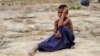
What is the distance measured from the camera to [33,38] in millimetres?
7902

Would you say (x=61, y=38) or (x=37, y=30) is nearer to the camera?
(x=61, y=38)

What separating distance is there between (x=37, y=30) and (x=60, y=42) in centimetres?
246

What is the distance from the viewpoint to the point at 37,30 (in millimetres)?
8906

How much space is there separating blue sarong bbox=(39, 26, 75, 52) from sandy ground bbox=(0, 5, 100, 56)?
0.48 ft

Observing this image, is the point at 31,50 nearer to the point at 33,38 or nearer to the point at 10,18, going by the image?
the point at 33,38

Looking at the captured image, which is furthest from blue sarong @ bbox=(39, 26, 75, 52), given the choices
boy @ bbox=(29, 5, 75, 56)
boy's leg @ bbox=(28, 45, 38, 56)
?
boy's leg @ bbox=(28, 45, 38, 56)

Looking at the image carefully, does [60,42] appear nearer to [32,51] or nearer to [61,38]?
[61,38]

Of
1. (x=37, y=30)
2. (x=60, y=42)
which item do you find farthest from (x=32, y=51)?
(x=37, y=30)

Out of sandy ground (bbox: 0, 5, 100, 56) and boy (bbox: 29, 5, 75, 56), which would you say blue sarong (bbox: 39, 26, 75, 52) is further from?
sandy ground (bbox: 0, 5, 100, 56)

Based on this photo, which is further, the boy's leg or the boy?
the boy

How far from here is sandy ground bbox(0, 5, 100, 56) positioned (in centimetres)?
647

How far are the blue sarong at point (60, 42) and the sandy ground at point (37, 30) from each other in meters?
0.15

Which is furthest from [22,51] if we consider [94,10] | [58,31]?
[94,10]

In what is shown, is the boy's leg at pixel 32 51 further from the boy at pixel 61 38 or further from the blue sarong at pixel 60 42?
the blue sarong at pixel 60 42
